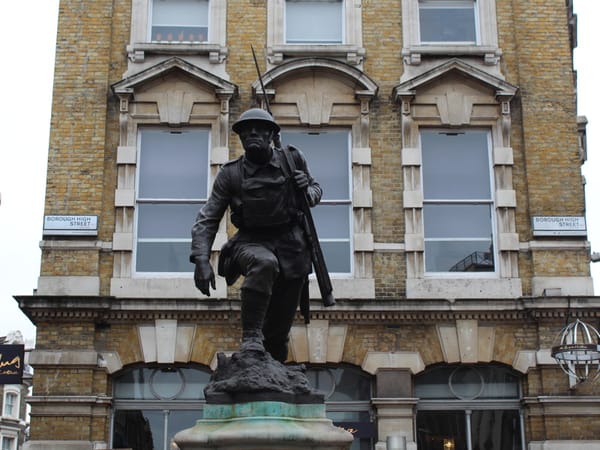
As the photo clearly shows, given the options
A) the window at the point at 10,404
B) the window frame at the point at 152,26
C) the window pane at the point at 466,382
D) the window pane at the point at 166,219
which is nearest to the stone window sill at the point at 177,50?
the window frame at the point at 152,26

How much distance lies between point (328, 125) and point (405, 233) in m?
2.33

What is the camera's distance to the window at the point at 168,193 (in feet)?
53.1

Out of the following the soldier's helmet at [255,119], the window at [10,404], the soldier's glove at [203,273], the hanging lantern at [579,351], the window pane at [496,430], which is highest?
the window at [10,404]

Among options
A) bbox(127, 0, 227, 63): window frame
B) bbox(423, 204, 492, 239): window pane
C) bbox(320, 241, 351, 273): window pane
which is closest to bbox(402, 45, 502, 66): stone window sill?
bbox(423, 204, 492, 239): window pane

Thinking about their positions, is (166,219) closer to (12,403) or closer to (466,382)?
(466,382)

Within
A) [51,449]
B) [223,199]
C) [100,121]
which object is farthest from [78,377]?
[223,199]

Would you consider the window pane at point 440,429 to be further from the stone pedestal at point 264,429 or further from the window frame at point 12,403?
the window frame at point 12,403

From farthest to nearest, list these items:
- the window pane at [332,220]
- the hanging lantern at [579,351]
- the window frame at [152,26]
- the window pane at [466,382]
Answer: the window frame at [152,26], the window pane at [332,220], the window pane at [466,382], the hanging lantern at [579,351]

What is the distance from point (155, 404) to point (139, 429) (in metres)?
0.47

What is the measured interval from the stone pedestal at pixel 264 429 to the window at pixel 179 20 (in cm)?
1139

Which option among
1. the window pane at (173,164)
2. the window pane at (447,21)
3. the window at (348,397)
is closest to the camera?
the window at (348,397)

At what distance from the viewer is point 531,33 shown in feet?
56.4

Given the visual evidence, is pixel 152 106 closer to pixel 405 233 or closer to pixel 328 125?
pixel 328 125

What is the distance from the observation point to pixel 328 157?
1670 centimetres
